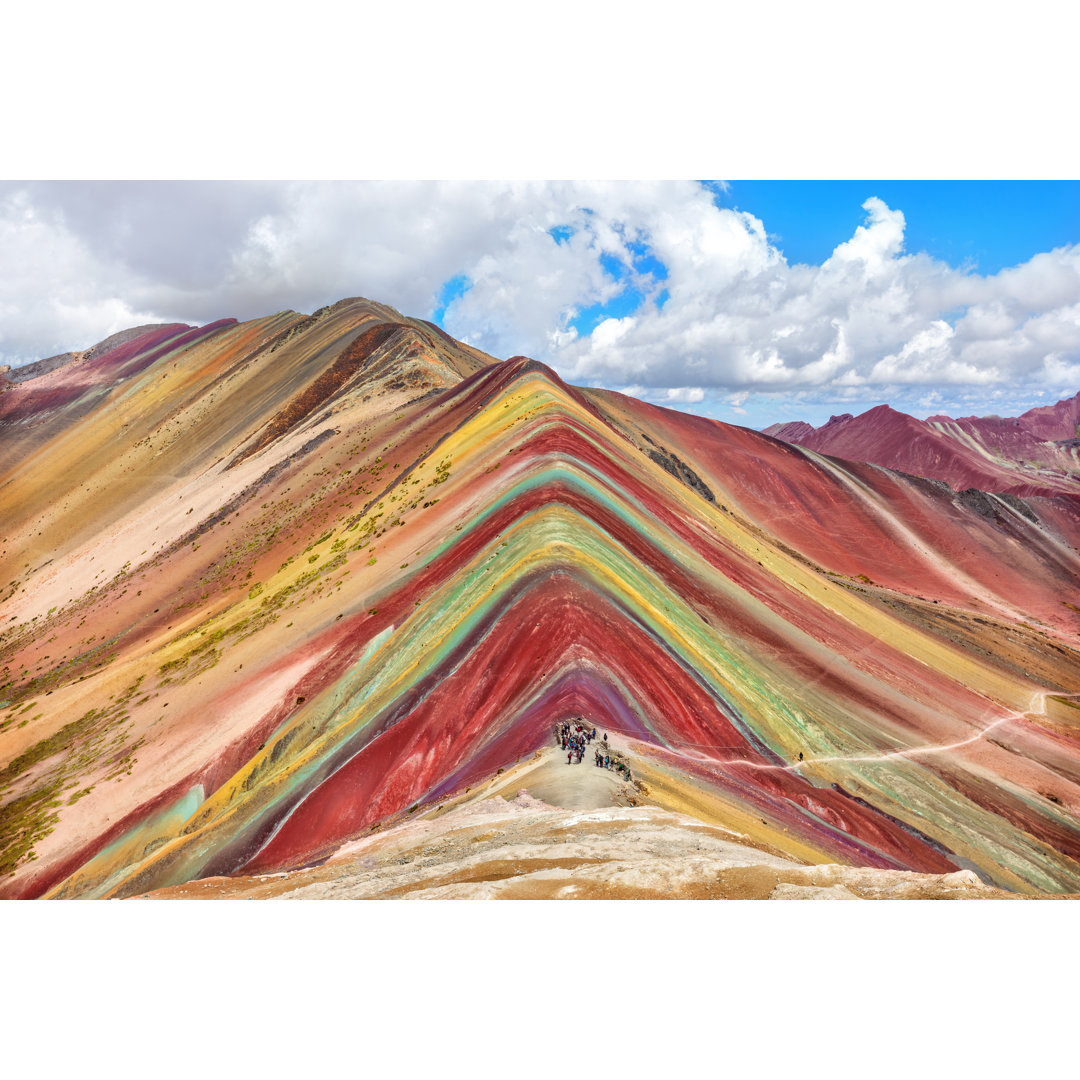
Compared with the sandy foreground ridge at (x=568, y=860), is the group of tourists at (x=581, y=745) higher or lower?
higher

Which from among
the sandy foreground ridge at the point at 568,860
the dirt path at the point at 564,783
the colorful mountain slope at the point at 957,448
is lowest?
the sandy foreground ridge at the point at 568,860

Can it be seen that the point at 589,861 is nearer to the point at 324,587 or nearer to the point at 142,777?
the point at 142,777

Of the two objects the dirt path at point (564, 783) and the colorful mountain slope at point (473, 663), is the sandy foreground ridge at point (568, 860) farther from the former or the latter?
the colorful mountain slope at point (473, 663)

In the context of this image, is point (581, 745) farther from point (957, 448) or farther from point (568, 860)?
point (957, 448)

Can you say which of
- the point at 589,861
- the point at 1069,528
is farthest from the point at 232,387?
the point at 1069,528

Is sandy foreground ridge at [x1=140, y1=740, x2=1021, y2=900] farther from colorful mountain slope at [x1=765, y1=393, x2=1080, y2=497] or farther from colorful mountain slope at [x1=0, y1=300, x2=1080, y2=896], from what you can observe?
colorful mountain slope at [x1=765, y1=393, x2=1080, y2=497]

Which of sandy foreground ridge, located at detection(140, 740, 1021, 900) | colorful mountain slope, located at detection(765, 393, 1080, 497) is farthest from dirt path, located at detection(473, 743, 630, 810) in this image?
colorful mountain slope, located at detection(765, 393, 1080, 497)

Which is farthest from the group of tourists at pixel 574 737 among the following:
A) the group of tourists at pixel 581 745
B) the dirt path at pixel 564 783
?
the dirt path at pixel 564 783
